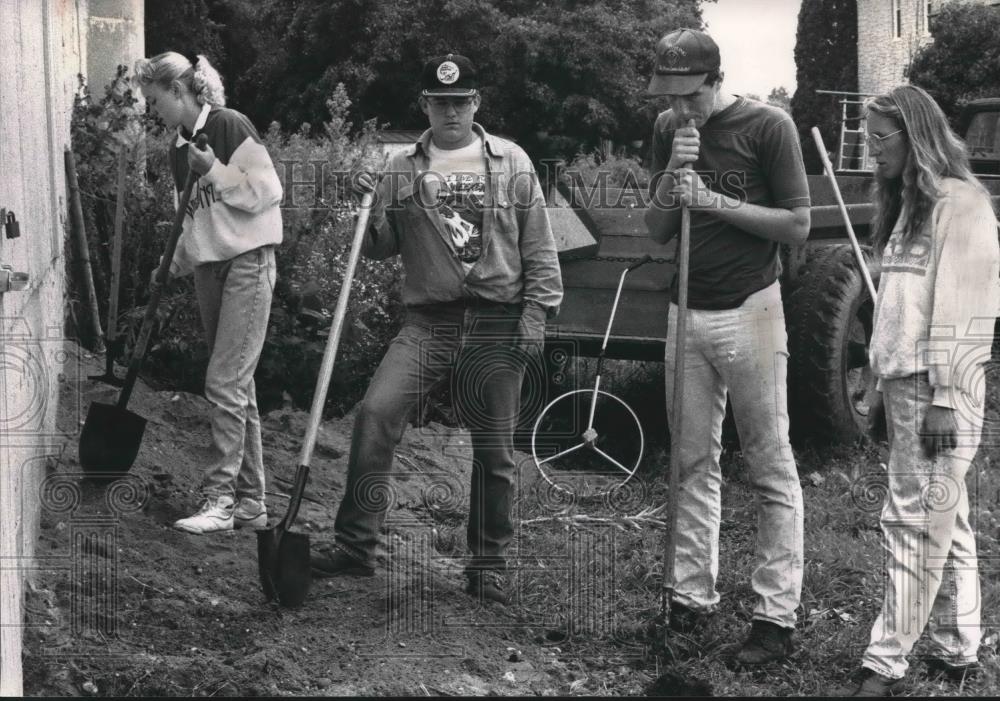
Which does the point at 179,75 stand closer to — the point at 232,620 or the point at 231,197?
the point at 231,197

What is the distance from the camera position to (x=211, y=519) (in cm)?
516

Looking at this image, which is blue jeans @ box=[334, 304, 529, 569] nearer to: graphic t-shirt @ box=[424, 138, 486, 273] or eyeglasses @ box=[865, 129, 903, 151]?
graphic t-shirt @ box=[424, 138, 486, 273]

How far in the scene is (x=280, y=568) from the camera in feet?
14.8

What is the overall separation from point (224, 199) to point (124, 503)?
4.13ft

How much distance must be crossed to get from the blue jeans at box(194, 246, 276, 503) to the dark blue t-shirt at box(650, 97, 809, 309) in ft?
5.55

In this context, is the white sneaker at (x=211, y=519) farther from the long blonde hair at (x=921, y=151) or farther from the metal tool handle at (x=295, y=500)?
the long blonde hair at (x=921, y=151)

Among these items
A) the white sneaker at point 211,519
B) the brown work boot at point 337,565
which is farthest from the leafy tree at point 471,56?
the brown work boot at point 337,565

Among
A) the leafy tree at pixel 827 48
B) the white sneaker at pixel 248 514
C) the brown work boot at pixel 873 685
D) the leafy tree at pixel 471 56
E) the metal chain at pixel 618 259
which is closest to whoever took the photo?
the brown work boot at pixel 873 685

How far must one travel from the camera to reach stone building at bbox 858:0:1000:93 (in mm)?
18141

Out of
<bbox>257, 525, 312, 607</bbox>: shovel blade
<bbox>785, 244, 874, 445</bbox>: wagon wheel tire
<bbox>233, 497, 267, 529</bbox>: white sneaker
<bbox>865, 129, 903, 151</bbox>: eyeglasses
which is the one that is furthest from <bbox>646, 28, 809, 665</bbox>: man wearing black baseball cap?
<bbox>785, 244, 874, 445</bbox>: wagon wheel tire

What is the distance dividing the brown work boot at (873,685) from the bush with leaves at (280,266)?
3.62m

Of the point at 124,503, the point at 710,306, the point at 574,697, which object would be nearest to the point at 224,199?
the point at 124,503

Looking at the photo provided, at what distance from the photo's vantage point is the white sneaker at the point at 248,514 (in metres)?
5.36

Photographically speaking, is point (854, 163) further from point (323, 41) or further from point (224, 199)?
point (323, 41)
